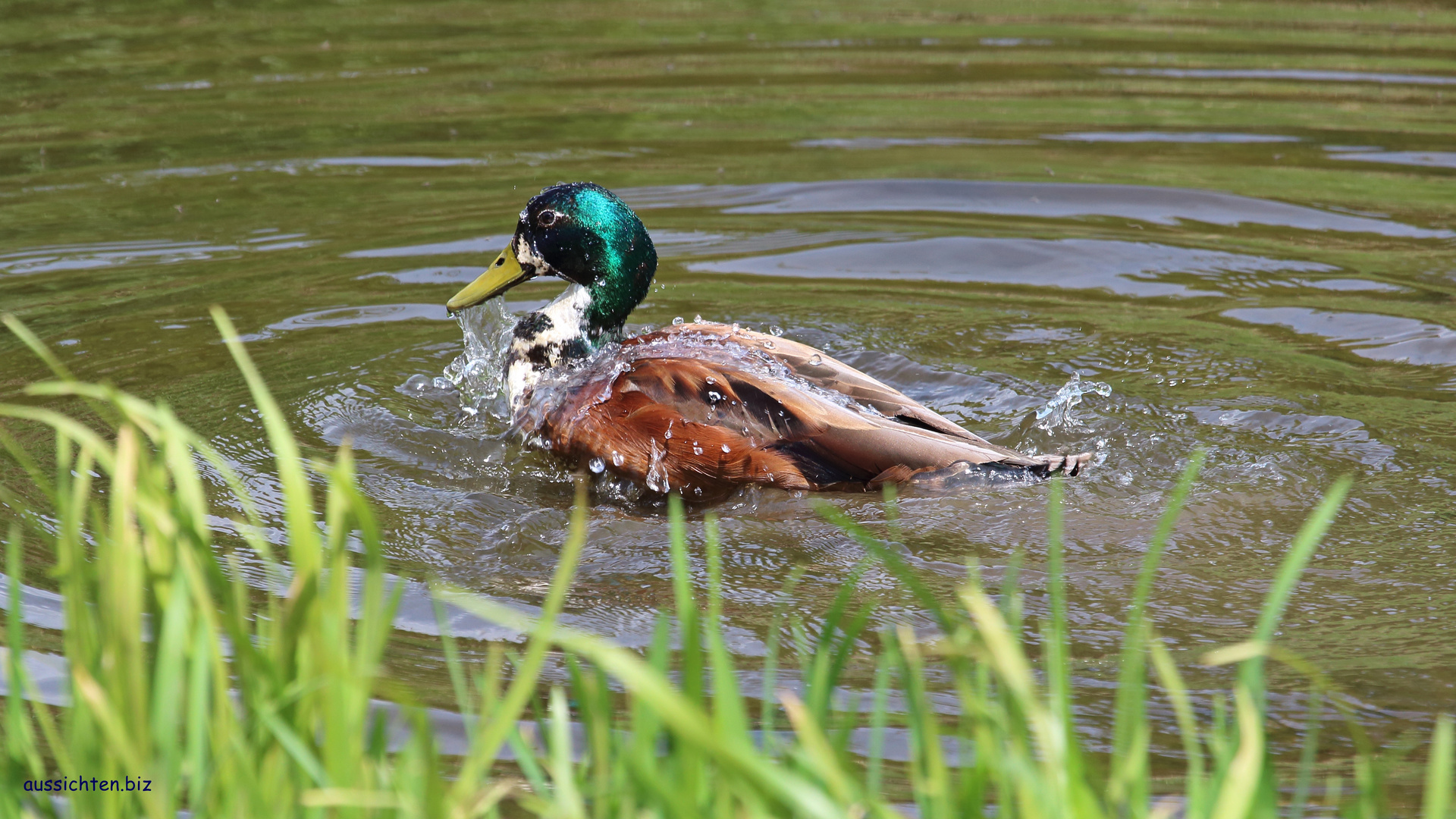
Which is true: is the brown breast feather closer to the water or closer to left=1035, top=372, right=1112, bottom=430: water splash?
the water

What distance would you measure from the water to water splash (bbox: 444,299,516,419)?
0.9 inches

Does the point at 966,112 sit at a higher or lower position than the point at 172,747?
higher

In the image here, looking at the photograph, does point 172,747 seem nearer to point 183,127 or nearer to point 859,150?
point 859,150

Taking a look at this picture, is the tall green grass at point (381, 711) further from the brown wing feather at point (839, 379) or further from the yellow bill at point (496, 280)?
the yellow bill at point (496, 280)

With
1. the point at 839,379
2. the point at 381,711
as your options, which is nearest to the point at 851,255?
the point at 839,379

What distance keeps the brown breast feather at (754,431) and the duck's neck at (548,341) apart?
2.29 feet

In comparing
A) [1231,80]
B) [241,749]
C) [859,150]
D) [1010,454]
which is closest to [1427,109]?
[1231,80]

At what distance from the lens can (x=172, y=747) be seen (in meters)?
2.11

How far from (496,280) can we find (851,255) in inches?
92.6

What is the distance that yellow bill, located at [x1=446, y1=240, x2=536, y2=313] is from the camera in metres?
5.96

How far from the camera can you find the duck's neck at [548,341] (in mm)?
5820

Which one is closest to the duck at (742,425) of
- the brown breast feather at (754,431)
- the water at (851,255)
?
the brown breast feather at (754,431)

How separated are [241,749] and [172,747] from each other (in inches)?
5.6

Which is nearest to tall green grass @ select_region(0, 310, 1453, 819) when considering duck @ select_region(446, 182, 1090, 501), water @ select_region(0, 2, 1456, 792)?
water @ select_region(0, 2, 1456, 792)
